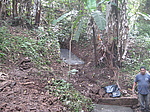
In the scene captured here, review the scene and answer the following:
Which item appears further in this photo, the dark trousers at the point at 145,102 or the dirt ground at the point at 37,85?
the dark trousers at the point at 145,102

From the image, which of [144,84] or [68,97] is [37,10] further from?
[144,84]

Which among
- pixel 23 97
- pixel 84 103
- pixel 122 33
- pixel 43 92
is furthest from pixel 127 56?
pixel 23 97

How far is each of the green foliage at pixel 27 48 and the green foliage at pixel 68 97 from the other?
2137mm

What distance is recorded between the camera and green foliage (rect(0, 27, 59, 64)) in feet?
23.8

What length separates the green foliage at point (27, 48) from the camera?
725cm

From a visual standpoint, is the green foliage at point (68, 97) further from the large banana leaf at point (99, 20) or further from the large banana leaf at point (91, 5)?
the large banana leaf at point (91, 5)

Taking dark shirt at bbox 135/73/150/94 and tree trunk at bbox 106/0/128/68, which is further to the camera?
tree trunk at bbox 106/0/128/68

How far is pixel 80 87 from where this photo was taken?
669cm

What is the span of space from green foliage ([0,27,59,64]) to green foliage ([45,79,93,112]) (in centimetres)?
214

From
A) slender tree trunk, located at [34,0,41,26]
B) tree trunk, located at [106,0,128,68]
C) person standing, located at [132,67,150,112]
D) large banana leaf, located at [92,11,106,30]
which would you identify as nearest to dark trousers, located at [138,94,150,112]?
person standing, located at [132,67,150,112]

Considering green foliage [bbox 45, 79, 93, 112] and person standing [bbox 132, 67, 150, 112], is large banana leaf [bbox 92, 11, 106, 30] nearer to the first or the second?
person standing [bbox 132, 67, 150, 112]

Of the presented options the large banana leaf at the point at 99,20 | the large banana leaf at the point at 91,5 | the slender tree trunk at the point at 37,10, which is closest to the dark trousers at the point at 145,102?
the large banana leaf at the point at 99,20

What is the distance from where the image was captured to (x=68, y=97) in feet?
17.0

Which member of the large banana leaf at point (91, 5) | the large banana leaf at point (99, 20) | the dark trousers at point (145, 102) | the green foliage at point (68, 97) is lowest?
the dark trousers at point (145, 102)
